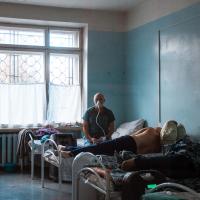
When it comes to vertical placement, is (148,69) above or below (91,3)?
below

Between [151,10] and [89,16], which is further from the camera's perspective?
[89,16]

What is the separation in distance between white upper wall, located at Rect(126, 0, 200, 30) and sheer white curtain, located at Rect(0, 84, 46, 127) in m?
2.02

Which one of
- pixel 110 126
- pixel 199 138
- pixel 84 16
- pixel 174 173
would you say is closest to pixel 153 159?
pixel 174 173

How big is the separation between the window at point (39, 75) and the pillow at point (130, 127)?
3.13 feet

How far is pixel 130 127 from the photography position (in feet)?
20.6

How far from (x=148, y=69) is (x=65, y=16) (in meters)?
1.82

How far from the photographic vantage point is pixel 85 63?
6914 mm

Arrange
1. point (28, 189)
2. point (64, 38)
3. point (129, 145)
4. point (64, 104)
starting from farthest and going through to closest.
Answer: point (64, 38)
point (64, 104)
point (28, 189)
point (129, 145)

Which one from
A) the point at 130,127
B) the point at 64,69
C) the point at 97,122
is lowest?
the point at 130,127

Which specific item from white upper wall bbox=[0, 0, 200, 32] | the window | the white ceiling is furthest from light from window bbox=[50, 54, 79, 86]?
the white ceiling

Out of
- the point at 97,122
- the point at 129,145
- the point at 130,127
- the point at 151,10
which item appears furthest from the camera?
the point at 130,127

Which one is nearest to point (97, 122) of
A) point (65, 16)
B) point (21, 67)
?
point (21, 67)

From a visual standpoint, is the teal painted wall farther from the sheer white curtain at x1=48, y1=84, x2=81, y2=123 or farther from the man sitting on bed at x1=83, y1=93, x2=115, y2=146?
the man sitting on bed at x1=83, y1=93, x2=115, y2=146

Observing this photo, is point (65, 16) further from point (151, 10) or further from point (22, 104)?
point (22, 104)
